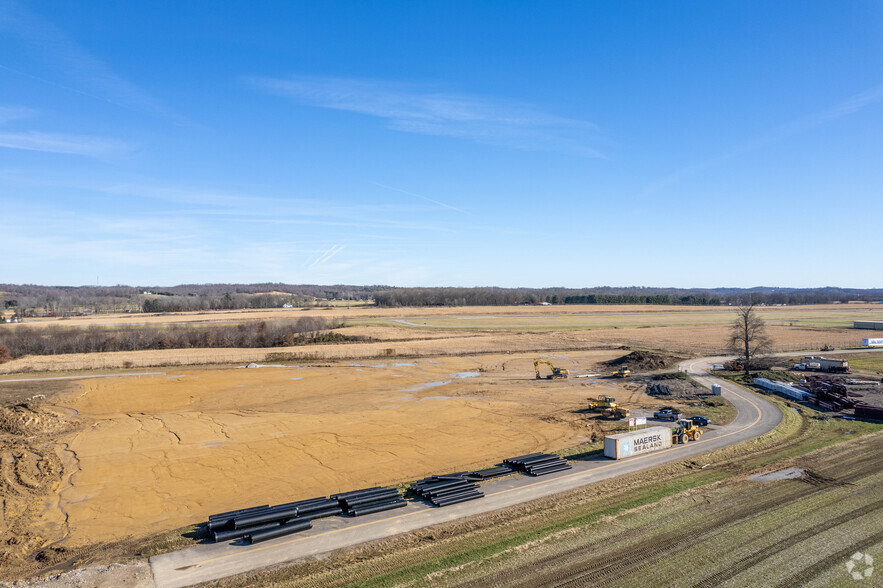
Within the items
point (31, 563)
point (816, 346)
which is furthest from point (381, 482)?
point (816, 346)

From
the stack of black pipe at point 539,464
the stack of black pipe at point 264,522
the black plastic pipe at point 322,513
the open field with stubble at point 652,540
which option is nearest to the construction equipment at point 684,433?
the open field with stubble at point 652,540

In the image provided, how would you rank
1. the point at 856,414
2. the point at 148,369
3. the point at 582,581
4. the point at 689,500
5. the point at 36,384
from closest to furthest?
the point at 582,581
the point at 689,500
the point at 856,414
the point at 36,384
the point at 148,369

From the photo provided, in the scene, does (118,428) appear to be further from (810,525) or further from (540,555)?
(810,525)

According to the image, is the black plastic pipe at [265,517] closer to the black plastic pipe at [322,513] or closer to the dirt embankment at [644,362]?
the black plastic pipe at [322,513]

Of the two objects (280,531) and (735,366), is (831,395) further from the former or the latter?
(280,531)

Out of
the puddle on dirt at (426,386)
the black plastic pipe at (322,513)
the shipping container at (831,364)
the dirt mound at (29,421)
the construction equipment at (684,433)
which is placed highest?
the shipping container at (831,364)

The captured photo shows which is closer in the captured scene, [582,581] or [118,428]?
[582,581]
